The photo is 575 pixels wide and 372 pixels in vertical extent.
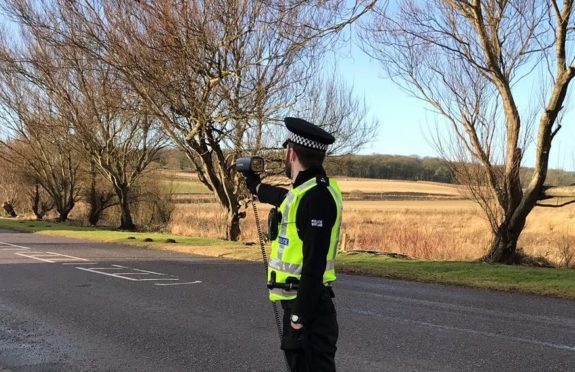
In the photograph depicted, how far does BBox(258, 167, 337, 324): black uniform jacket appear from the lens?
10.2ft

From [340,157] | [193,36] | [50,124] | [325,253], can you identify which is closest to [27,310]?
[325,253]

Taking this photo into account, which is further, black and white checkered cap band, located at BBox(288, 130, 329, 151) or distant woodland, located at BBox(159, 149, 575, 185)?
distant woodland, located at BBox(159, 149, 575, 185)

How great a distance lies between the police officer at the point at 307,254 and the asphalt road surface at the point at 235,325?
8.15 ft

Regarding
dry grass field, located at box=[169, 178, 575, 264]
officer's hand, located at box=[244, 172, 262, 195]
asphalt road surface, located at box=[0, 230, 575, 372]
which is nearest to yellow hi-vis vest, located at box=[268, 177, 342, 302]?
officer's hand, located at box=[244, 172, 262, 195]

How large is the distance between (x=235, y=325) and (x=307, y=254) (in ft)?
15.0

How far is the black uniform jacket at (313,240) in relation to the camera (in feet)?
10.2

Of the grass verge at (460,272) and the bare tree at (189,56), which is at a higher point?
the bare tree at (189,56)

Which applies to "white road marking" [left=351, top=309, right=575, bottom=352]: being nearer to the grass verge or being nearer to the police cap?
the grass verge

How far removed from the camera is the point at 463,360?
19.6 ft

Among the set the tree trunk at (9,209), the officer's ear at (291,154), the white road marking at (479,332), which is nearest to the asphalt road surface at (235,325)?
the white road marking at (479,332)

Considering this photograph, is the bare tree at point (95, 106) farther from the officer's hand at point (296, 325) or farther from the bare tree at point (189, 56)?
the officer's hand at point (296, 325)

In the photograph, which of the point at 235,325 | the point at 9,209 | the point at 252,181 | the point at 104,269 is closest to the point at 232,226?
the point at 104,269

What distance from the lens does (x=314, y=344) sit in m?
3.26

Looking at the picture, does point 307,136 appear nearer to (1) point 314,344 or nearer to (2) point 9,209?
(1) point 314,344
